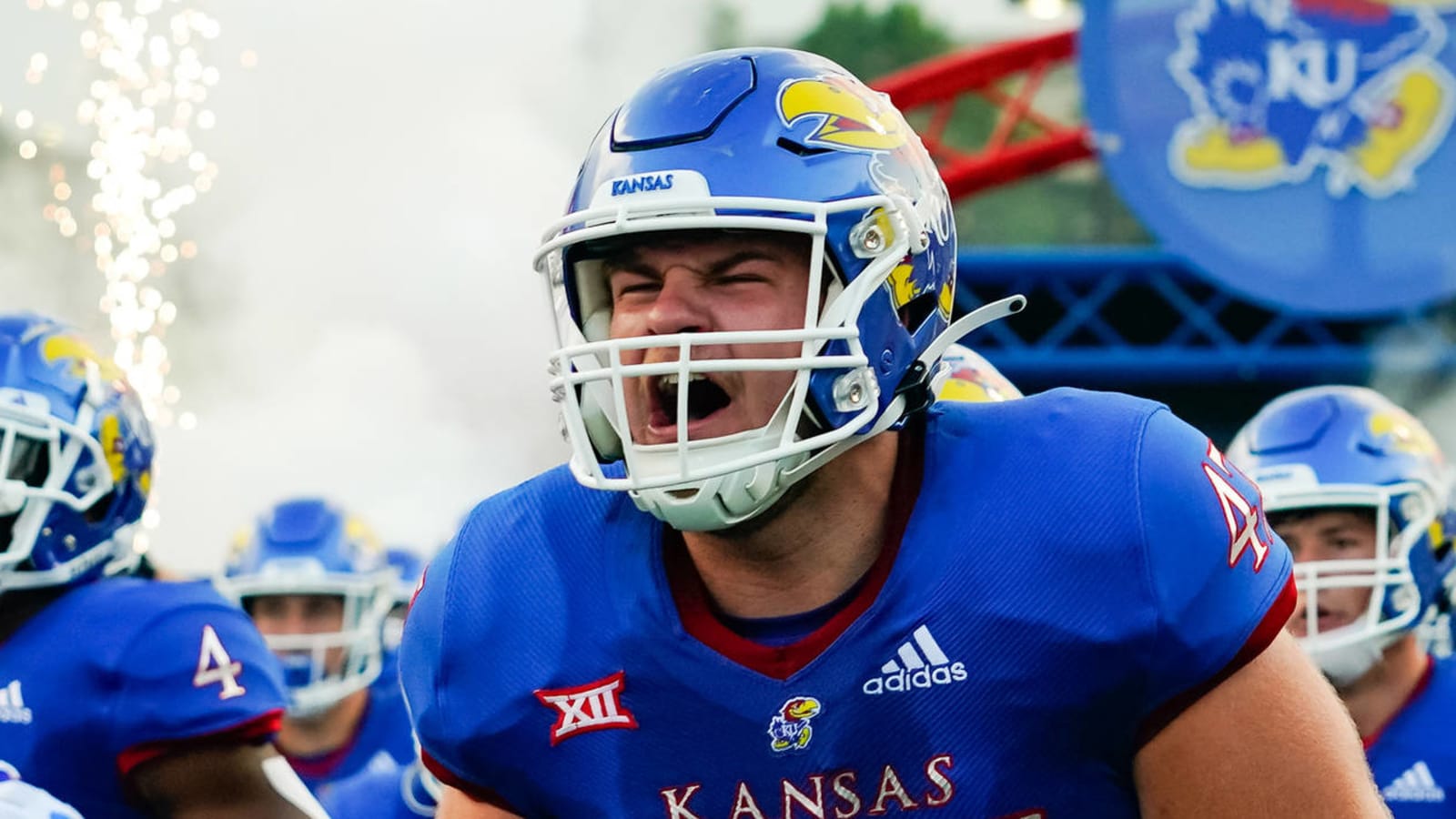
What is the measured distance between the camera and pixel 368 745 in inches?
222

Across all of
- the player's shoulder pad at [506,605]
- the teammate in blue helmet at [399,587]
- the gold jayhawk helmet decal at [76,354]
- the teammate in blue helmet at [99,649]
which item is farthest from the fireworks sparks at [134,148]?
the player's shoulder pad at [506,605]

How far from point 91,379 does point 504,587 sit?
134cm

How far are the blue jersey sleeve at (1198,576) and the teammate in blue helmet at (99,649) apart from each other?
1434 millimetres

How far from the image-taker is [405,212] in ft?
42.5

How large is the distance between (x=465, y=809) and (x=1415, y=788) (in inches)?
78.9

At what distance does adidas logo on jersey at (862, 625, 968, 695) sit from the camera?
1.97m

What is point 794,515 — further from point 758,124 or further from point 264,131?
point 264,131

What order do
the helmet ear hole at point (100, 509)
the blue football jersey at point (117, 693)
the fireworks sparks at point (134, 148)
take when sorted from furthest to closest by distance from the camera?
the fireworks sparks at point (134, 148) < the helmet ear hole at point (100, 509) < the blue football jersey at point (117, 693)

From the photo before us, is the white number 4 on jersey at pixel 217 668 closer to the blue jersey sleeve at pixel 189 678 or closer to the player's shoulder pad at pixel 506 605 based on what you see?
the blue jersey sleeve at pixel 189 678

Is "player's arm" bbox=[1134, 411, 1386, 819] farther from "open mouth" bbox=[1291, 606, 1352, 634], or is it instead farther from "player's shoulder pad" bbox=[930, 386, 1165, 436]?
"open mouth" bbox=[1291, 606, 1352, 634]

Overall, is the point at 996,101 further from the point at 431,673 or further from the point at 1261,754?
the point at 1261,754

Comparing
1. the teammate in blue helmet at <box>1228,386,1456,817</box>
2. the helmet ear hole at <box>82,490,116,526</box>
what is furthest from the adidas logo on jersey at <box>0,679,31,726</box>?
the teammate in blue helmet at <box>1228,386,1456,817</box>

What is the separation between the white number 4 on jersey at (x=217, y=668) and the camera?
288 cm

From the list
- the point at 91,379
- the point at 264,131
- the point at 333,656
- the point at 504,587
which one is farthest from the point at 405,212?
the point at 504,587
